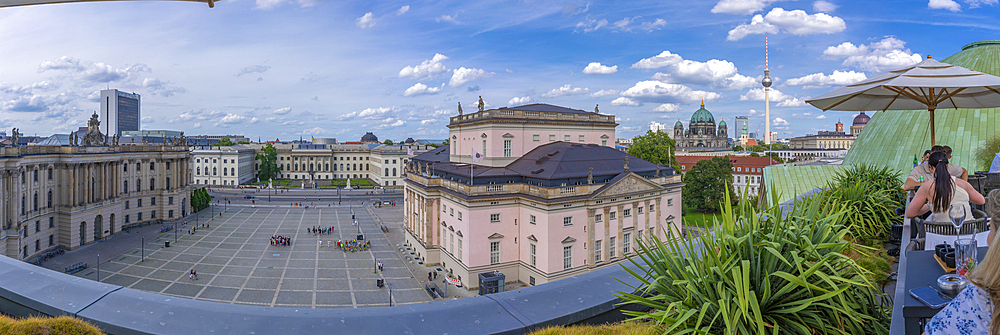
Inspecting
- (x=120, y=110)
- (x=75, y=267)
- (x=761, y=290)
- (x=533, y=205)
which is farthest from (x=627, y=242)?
(x=120, y=110)

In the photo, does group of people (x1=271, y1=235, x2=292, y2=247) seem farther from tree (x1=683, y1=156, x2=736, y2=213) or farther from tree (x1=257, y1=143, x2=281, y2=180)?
tree (x1=257, y1=143, x2=281, y2=180)

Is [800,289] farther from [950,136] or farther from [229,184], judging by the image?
[229,184]

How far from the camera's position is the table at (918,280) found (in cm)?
355

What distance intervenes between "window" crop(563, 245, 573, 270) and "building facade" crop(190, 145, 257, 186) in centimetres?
11186

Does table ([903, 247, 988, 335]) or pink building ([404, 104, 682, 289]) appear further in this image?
pink building ([404, 104, 682, 289])

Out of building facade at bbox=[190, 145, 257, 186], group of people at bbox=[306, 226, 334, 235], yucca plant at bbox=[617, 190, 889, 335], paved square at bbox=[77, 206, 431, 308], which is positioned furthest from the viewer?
building facade at bbox=[190, 145, 257, 186]

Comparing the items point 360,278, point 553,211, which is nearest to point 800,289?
point 553,211

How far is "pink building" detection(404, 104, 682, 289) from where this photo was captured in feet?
111

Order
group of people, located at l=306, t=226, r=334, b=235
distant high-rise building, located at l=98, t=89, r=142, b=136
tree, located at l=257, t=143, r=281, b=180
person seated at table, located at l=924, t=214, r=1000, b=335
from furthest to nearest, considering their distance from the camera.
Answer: distant high-rise building, located at l=98, t=89, r=142, b=136 → tree, located at l=257, t=143, r=281, b=180 → group of people, located at l=306, t=226, r=334, b=235 → person seated at table, located at l=924, t=214, r=1000, b=335

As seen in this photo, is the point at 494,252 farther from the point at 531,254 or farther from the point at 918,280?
the point at 918,280

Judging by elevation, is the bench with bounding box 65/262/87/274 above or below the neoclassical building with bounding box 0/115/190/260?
below

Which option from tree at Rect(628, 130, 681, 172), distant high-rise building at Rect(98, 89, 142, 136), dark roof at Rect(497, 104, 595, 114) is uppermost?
distant high-rise building at Rect(98, 89, 142, 136)

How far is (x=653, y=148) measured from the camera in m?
69.2

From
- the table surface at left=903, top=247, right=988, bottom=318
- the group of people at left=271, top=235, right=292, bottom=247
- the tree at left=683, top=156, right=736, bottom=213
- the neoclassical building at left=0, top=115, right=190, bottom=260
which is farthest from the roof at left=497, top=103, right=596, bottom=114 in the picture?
the neoclassical building at left=0, top=115, right=190, bottom=260
